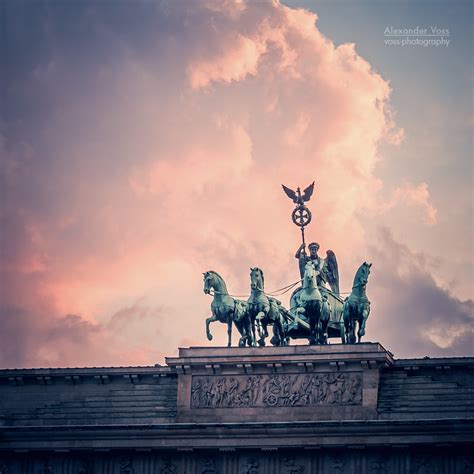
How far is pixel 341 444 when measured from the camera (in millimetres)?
70125

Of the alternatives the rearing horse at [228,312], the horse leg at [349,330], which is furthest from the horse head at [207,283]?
the horse leg at [349,330]

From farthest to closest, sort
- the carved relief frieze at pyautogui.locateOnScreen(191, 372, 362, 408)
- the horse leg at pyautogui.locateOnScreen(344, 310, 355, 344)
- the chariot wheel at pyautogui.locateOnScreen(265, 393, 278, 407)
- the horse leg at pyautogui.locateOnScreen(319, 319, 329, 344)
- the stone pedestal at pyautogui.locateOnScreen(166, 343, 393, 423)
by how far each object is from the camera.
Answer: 1. the horse leg at pyautogui.locateOnScreen(319, 319, 329, 344)
2. the horse leg at pyautogui.locateOnScreen(344, 310, 355, 344)
3. the chariot wheel at pyautogui.locateOnScreen(265, 393, 278, 407)
4. the carved relief frieze at pyautogui.locateOnScreen(191, 372, 362, 408)
5. the stone pedestal at pyautogui.locateOnScreen(166, 343, 393, 423)

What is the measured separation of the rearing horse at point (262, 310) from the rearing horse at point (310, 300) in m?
0.96

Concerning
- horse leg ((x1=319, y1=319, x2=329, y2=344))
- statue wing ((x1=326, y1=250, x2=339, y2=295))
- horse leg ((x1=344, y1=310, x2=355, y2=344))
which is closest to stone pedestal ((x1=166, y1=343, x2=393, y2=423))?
horse leg ((x1=344, y1=310, x2=355, y2=344))

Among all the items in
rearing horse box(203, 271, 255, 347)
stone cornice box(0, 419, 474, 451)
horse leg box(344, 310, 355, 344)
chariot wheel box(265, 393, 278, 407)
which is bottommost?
stone cornice box(0, 419, 474, 451)

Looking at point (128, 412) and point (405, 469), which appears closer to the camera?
point (405, 469)

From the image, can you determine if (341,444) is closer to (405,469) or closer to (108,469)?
(405,469)

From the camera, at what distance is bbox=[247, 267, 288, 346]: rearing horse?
240 ft

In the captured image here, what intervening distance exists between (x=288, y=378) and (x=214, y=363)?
296cm

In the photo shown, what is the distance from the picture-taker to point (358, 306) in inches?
2830

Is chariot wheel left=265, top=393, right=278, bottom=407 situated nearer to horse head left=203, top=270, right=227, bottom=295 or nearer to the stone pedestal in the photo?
the stone pedestal

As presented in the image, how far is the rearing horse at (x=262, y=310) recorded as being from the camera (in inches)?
2876

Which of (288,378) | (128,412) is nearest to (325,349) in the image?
(288,378)

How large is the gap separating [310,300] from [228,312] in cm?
337
